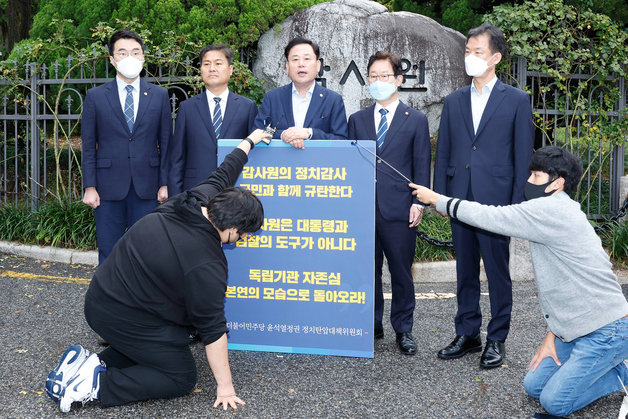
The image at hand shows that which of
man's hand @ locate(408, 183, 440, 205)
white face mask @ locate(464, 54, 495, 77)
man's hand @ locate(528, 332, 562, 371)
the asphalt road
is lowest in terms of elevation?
the asphalt road

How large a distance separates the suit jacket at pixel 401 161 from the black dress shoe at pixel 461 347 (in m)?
0.87

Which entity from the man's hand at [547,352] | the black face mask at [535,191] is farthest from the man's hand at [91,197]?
the man's hand at [547,352]

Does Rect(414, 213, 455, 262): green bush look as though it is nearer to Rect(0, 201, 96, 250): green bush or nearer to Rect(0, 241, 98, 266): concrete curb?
Rect(0, 241, 98, 266): concrete curb

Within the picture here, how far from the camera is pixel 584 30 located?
8.05 m

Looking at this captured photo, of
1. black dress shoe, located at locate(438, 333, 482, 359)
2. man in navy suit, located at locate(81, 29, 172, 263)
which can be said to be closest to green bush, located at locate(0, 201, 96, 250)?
man in navy suit, located at locate(81, 29, 172, 263)

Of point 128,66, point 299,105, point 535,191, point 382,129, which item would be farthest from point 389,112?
point 128,66

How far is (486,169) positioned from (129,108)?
2.59 m

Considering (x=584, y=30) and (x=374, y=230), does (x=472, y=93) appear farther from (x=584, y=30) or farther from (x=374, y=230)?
(x=584, y=30)

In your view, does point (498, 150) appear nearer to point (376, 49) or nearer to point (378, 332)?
point (378, 332)

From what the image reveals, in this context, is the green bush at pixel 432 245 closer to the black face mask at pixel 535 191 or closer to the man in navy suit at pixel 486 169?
the man in navy suit at pixel 486 169

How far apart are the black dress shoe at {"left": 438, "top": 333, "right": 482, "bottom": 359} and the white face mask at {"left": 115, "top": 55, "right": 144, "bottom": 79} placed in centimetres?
293

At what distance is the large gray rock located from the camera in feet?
24.9

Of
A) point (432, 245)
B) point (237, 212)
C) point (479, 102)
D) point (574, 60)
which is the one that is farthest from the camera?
point (574, 60)

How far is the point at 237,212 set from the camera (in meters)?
3.30
